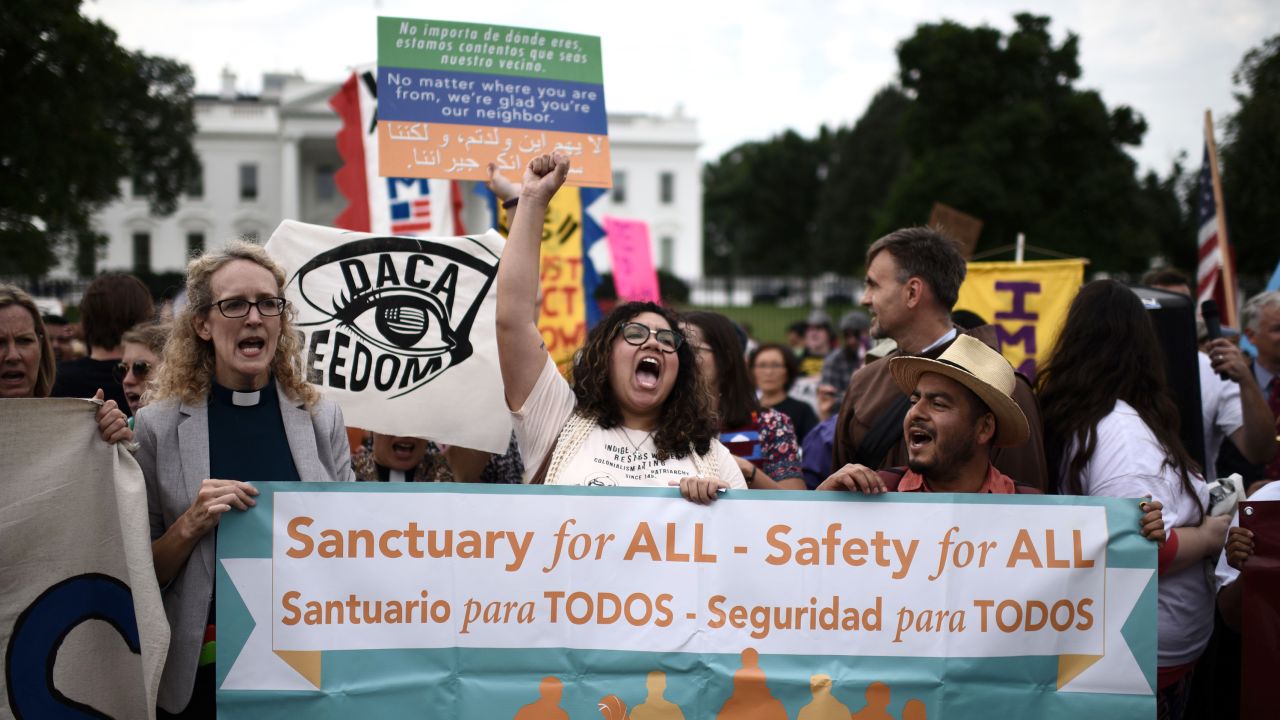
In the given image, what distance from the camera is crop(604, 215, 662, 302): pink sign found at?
11.3 meters

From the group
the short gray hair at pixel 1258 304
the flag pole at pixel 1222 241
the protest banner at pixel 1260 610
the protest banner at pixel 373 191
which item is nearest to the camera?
the protest banner at pixel 1260 610

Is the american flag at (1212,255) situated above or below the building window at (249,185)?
below

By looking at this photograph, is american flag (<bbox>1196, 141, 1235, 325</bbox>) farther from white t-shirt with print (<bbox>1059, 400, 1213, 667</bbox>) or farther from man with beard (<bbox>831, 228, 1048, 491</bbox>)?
white t-shirt with print (<bbox>1059, 400, 1213, 667</bbox>)

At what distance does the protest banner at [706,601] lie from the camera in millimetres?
3318

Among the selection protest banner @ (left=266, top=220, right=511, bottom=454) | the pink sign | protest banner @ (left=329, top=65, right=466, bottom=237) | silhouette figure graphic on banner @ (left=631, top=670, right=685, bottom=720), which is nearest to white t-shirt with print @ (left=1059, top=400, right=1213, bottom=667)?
silhouette figure graphic on banner @ (left=631, top=670, right=685, bottom=720)

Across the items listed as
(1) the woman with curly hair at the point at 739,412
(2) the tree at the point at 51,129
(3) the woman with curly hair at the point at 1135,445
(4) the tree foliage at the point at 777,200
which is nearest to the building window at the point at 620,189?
(4) the tree foliage at the point at 777,200

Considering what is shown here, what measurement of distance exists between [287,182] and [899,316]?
64487 mm

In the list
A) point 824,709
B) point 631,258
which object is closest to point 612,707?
point 824,709

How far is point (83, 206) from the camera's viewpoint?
25250mm

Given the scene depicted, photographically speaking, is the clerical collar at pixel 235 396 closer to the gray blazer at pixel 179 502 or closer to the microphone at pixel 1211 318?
the gray blazer at pixel 179 502

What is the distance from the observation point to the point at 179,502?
320cm

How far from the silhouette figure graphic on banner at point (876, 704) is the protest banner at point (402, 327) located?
6.62ft

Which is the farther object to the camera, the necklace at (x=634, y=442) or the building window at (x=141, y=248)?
the building window at (x=141, y=248)

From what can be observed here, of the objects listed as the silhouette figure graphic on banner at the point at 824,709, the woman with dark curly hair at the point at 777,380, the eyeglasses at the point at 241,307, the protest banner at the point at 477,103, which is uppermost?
the protest banner at the point at 477,103
